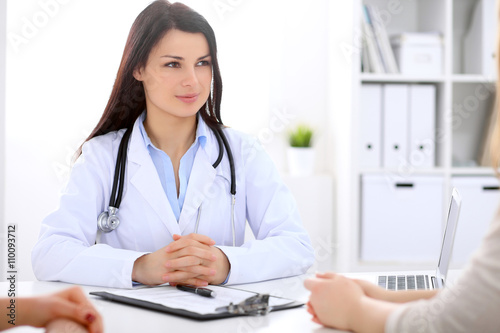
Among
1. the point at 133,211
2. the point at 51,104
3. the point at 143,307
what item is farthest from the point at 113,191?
the point at 51,104

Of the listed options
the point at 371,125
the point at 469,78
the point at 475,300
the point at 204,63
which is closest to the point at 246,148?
the point at 204,63

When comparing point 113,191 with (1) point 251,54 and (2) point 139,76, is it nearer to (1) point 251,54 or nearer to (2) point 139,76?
(2) point 139,76

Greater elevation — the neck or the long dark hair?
the long dark hair

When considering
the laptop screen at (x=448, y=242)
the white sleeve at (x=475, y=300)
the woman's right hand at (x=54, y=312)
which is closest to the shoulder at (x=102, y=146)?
the woman's right hand at (x=54, y=312)

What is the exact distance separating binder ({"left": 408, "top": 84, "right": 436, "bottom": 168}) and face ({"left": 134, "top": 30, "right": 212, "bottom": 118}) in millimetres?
1446

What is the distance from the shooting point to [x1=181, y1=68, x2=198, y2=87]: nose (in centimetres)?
160

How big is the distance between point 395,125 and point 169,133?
1.44 meters

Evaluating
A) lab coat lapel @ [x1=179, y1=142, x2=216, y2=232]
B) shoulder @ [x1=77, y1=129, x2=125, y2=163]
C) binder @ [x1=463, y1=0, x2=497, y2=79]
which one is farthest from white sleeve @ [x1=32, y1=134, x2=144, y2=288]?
binder @ [x1=463, y1=0, x2=497, y2=79]

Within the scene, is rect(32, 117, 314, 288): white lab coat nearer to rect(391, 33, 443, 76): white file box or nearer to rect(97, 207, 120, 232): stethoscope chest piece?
rect(97, 207, 120, 232): stethoscope chest piece

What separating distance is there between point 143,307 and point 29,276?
2043 mm

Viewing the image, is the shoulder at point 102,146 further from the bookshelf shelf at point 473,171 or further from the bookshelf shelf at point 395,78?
the bookshelf shelf at point 473,171

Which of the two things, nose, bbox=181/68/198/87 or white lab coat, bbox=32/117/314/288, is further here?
nose, bbox=181/68/198/87

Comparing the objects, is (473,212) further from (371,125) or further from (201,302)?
(201,302)

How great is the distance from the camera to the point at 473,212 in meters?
2.79
